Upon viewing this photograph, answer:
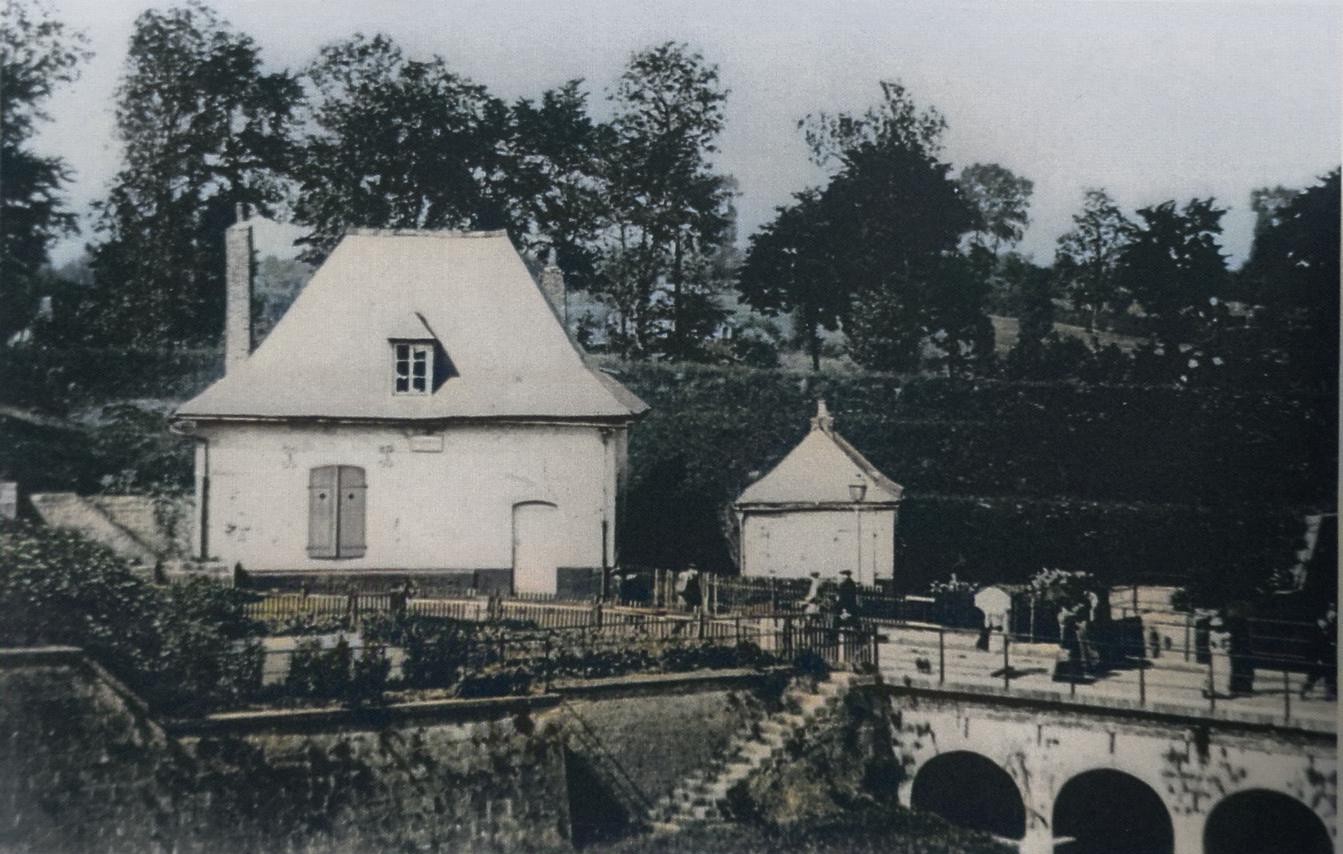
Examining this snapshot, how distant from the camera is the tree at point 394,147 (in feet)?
33.2

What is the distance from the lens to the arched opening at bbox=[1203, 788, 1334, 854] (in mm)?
9695

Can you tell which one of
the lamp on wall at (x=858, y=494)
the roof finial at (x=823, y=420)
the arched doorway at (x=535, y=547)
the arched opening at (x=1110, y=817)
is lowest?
the arched opening at (x=1110, y=817)

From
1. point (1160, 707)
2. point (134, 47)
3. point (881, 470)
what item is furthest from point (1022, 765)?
point (134, 47)

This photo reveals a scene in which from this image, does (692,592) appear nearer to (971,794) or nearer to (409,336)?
(971,794)

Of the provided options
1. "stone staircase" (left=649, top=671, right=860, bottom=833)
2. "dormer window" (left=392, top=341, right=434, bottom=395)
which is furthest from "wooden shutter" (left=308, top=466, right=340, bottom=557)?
"stone staircase" (left=649, top=671, right=860, bottom=833)

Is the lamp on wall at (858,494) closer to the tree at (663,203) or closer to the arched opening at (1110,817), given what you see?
the tree at (663,203)

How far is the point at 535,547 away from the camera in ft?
34.5

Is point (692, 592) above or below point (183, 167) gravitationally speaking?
below

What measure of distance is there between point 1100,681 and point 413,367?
5790mm

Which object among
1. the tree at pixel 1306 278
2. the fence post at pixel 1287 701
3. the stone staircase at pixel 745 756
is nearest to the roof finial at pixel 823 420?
the stone staircase at pixel 745 756

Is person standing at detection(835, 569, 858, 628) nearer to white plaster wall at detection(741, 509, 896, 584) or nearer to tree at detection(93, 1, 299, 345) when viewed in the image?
white plaster wall at detection(741, 509, 896, 584)

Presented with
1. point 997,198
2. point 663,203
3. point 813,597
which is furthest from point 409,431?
point 997,198

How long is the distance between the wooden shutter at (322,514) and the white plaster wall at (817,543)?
3188mm

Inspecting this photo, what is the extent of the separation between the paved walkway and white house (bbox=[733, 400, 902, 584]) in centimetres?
68
